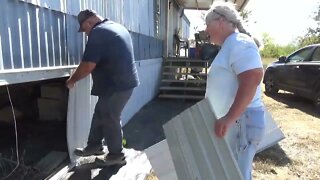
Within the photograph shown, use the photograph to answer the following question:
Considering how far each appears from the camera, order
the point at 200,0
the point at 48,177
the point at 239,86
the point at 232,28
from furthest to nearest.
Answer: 1. the point at 200,0
2. the point at 48,177
3. the point at 232,28
4. the point at 239,86

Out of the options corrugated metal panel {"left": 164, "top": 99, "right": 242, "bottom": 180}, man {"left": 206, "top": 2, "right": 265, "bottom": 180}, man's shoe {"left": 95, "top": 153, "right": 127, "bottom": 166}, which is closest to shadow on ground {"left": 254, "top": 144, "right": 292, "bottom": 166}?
man's shoe {"left": 95, "top": 153, "right": 127, "bottom": 166}

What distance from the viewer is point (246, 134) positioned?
8.16 feet

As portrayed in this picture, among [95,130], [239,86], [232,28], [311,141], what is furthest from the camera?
[311,141]

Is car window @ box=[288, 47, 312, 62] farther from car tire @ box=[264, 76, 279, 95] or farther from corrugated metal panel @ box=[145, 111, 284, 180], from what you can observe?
corrugated metal panel @ box=[145, 111, 284, 180]

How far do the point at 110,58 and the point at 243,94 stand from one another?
1.67 meters

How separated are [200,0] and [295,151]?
28.2ft

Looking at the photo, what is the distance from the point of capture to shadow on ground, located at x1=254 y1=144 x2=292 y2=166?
4637 mm

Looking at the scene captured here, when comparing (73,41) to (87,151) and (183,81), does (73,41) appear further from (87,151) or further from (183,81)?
(183,81)

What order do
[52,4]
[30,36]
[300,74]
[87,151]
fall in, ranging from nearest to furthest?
[30,36], [52,4], [87,151], [300,74]

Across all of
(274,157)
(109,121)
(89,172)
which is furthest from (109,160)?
(274,157)

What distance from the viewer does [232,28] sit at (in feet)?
7.93

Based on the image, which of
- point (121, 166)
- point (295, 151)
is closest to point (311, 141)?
point (295, 151)

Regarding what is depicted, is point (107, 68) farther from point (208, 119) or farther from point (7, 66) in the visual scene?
point (208, 119)

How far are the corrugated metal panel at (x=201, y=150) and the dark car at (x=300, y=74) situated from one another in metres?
6.58
